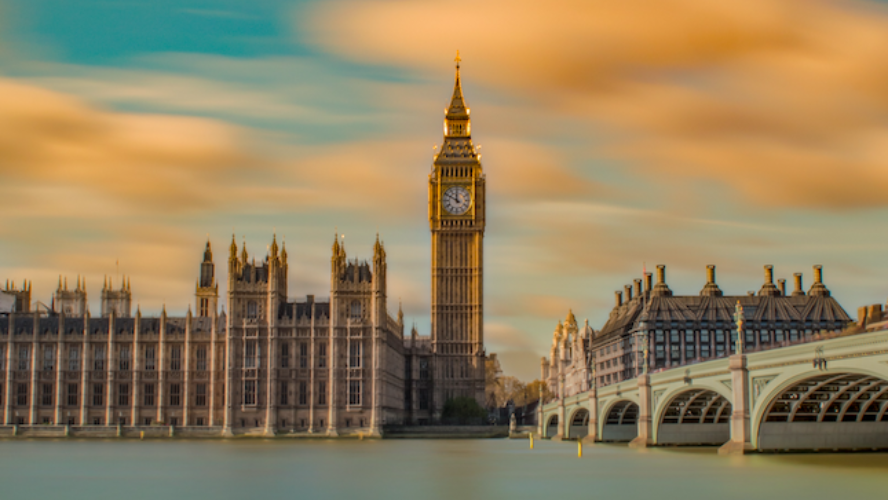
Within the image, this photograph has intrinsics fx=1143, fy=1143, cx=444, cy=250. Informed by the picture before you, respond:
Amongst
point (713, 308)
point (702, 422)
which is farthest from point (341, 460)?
point (713, 308)

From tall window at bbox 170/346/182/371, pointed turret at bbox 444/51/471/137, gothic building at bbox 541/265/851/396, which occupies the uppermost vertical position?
pointed turret at bbox 444/51/471/137

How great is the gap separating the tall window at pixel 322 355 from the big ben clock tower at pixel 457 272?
2901cm

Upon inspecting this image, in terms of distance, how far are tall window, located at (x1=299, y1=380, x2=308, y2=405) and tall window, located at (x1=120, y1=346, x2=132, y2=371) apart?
2266 centimetres

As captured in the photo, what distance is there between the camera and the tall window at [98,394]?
140 metres

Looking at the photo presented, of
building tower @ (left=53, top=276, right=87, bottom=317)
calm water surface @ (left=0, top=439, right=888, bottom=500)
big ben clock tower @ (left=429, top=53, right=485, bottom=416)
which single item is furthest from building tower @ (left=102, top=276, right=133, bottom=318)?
calm water surface @ (left=0, top=439, right=888, bottom=500)

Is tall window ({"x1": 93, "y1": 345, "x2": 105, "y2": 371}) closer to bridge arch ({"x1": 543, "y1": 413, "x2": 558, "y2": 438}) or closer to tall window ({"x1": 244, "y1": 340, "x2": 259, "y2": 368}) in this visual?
tall window ({"x1": 244, "y1": 340, "x2": 259, "y2": 368})

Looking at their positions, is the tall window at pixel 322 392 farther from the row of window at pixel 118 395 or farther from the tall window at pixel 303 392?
the row of window at pixel 118 395

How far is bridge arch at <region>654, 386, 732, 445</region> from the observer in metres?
86.0

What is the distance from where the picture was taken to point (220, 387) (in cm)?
13838

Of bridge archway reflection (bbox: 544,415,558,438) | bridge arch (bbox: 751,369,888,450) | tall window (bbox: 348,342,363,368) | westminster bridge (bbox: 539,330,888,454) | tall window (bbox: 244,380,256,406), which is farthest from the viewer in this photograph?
bridge archway reflection (bbox: 544,415,558,438)

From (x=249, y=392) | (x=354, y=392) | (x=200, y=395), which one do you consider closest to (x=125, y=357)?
(x=200, y=395)

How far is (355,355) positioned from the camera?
134 m

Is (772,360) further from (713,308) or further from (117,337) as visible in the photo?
(117,337)

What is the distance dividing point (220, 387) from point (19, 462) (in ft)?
202
